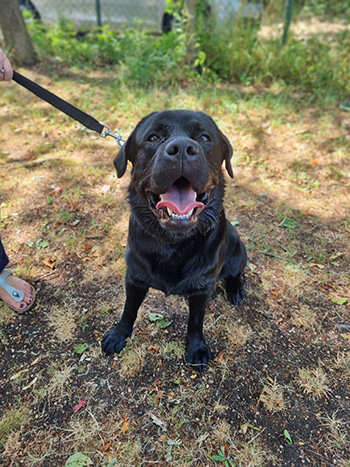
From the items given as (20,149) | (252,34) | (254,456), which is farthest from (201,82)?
(254,456)

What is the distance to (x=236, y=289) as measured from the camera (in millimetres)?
2457

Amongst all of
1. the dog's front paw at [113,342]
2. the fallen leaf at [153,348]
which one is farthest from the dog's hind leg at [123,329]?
the fallen leaf at [153,348]

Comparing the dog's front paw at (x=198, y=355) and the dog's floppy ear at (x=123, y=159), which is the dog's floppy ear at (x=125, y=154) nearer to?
Result: the dog's floppy ear at (x=123, y=159)

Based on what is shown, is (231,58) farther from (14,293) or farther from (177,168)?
(14,293)

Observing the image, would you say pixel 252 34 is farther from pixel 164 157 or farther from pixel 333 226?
pixel 164 157

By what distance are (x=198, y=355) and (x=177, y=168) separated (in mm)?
1266

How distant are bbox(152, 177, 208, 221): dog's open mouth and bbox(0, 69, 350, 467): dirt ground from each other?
1.05 meters

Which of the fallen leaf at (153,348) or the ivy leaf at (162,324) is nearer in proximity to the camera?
the fallen leaf at (153,348)

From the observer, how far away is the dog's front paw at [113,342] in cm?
207

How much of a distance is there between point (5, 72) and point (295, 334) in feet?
8.27

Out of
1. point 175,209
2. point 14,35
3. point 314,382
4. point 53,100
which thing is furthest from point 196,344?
point 14,35

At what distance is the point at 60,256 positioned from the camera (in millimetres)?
2719

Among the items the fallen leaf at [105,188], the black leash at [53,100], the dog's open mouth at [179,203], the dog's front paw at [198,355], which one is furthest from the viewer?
the fallen leaf at [105,188]

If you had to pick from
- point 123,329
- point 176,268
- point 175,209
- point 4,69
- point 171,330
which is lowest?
point 171,330
